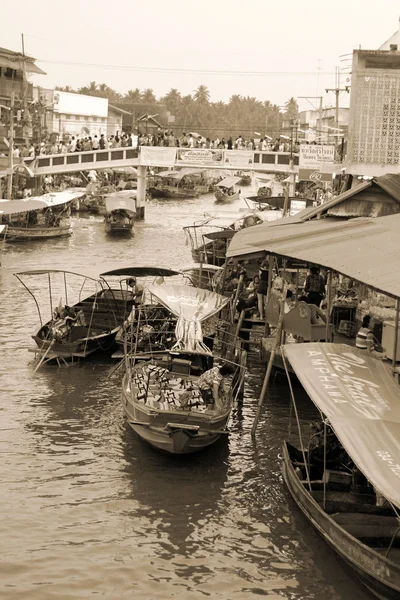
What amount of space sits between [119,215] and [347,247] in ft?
92.4

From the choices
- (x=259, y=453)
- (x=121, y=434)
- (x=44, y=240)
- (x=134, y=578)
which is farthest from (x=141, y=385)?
(x=44, y=240)

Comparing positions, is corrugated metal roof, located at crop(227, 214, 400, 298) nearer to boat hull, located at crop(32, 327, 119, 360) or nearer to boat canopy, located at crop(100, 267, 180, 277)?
boat canopy, located at crop(100, 267, 180, 277)

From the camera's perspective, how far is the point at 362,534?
10805 mm

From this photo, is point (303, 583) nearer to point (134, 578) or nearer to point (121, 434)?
point (134, 578)

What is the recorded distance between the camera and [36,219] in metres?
38.7

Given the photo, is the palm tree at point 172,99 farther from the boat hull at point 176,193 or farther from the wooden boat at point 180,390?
the wooden boat at point 180,390

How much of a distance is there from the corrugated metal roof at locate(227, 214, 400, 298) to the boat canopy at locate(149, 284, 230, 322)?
3.85 ft

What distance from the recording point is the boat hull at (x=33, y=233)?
36.8 meters

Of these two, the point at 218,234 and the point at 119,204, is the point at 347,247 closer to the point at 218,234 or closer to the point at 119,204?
the point at 218,234

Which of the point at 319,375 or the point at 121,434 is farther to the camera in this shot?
the point at 121,434

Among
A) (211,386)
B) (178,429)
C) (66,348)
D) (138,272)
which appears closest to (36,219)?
(138,272)

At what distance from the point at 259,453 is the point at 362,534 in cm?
468

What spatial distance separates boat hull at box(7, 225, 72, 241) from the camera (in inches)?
1447

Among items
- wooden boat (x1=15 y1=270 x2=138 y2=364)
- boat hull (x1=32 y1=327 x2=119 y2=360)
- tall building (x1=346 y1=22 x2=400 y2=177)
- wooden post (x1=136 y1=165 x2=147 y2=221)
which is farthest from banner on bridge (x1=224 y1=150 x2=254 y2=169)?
boat hull (x1=32 y1=327 x2=119 y2=360)
